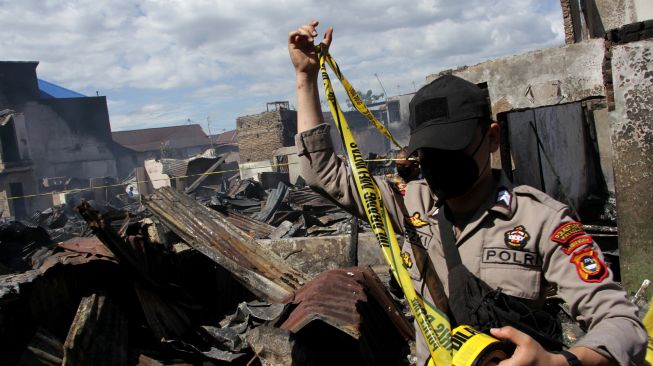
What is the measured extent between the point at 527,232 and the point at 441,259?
32 centimetres

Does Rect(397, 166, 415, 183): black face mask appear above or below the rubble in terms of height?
above

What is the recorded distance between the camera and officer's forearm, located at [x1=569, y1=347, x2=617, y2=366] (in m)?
1.33

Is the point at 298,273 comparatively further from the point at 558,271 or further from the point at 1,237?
the point at 1,237

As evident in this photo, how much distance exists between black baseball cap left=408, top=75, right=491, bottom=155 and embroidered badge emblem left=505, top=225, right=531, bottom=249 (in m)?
0.33

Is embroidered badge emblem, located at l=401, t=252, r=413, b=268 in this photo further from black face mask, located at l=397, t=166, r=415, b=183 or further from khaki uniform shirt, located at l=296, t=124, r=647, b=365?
black face mask, located at l=397, t=166, r=415, b=183

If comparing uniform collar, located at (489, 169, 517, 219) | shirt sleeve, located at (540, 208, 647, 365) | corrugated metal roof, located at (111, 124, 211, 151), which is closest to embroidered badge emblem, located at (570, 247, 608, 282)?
shirt sleeve, located at (540, 208, 647, 365)

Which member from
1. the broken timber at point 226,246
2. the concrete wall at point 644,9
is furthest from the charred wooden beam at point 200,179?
the concrete wall at point 644,9

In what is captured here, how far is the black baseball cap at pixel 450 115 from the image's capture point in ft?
5.41

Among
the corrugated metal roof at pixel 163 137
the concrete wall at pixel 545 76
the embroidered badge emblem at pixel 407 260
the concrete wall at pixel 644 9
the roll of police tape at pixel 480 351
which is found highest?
the corrugated metal roof at pixel 163 137

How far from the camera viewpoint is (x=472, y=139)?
1657mm

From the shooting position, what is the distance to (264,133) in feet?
118

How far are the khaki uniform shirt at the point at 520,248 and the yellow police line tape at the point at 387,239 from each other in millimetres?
95

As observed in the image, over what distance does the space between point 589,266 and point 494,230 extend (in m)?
0.32

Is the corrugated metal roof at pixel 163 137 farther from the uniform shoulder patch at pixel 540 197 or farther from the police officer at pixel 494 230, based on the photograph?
the uniform shoulder patch at pixel 540 197
